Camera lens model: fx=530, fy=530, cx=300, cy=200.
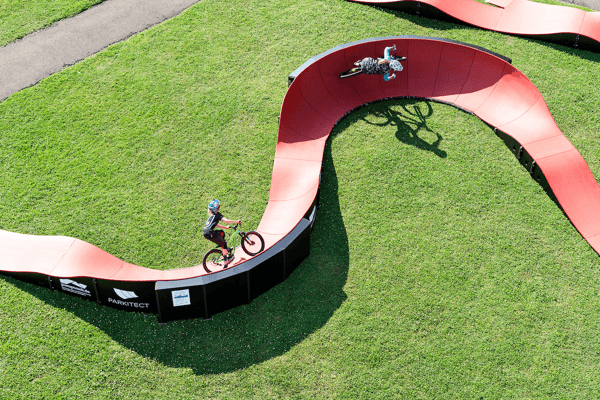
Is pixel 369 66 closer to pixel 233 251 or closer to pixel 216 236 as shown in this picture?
pixel 233 251

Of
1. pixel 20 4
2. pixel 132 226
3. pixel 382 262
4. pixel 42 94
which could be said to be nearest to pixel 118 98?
pixel 42 94

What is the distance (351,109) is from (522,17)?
9433mm

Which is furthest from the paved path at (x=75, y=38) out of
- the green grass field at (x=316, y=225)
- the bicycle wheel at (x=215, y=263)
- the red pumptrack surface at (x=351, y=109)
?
the bicycle wheel at (x=215, y=263)

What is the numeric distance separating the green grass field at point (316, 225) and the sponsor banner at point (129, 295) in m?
0.40

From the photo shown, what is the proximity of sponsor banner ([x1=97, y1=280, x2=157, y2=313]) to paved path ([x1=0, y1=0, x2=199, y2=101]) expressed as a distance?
1096 centimetres

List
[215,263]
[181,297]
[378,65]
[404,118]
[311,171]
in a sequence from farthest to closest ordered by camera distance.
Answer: [404,118] < [378,65] < [311,171] < [215,263] < [181,297]

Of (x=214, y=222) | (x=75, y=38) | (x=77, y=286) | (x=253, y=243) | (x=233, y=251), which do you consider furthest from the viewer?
(x=75, y=38)

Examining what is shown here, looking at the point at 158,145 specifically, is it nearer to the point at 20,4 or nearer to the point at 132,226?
the point at 132,226

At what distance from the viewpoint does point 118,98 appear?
20.5 metres

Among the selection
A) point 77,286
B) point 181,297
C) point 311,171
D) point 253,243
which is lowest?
point 77,286

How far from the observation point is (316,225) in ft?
55.1

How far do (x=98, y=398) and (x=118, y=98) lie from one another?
11.6 m

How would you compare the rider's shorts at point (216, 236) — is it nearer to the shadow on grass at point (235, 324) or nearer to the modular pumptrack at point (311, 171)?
the modular pumptrack at point (311, 171)

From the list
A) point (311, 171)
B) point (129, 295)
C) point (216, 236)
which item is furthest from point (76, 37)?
point (216, 236)
